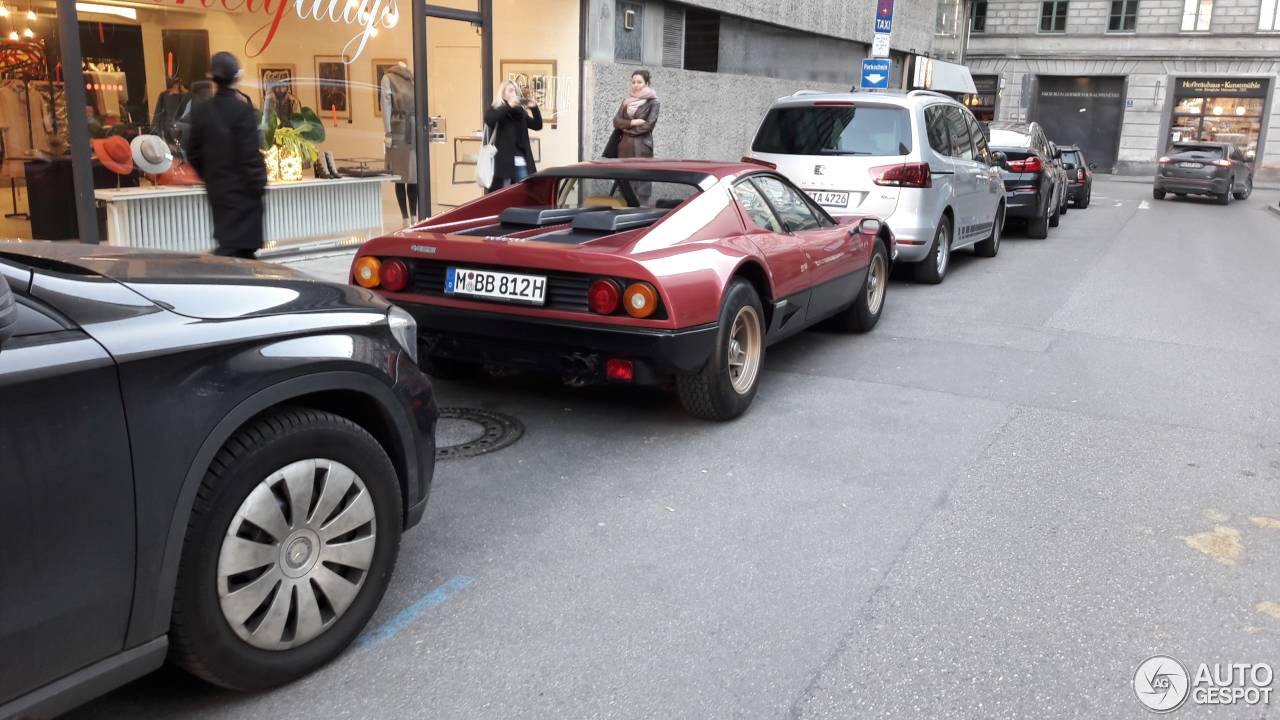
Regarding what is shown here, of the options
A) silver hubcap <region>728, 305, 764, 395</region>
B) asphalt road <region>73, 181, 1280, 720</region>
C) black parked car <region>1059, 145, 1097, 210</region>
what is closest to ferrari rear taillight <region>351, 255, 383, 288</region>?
asphalt road <region>73, 181, 1280, 720</region>

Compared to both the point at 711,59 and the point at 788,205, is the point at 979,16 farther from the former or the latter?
the point at 788,205

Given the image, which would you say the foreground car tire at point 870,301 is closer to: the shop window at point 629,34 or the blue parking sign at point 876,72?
the shop window at point 629,34

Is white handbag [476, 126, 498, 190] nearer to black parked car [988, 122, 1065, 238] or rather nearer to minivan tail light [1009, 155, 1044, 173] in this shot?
black parked car [988, 122, 1065, 238]

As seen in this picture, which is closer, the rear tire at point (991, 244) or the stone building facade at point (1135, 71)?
the rear tire at point (991, 244)

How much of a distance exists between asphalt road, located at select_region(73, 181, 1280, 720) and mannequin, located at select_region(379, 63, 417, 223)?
6.12m

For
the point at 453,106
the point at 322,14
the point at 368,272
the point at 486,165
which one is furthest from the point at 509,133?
the point at 368,272

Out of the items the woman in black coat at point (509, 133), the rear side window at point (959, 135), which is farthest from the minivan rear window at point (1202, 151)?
the woman in black coat at point (509, 133)

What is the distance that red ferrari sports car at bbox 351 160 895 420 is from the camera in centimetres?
496

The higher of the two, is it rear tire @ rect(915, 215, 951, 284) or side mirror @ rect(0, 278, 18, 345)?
side mirror @ rect(0, 278, 18, 345)

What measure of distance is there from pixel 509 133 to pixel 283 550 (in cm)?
865

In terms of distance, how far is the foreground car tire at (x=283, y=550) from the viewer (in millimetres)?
2621

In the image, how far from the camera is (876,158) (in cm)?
969

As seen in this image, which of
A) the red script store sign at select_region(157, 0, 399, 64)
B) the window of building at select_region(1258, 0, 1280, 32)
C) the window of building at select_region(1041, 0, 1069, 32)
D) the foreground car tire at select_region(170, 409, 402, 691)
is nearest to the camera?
the foreground car tire at select_region(170, 409, 402, 691)

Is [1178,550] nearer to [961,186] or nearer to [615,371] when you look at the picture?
[615,371]
